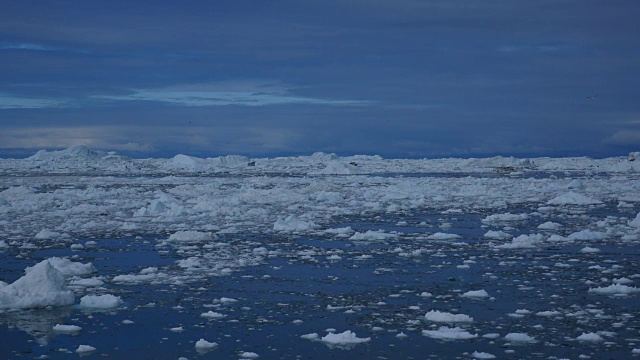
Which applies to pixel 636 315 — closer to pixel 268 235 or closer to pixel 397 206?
pixel 268 235

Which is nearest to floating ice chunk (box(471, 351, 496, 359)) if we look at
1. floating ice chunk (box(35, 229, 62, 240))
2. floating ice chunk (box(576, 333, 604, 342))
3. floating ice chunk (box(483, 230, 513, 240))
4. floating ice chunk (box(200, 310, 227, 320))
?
floating ice chunk (box(576, 333, 604, 342))

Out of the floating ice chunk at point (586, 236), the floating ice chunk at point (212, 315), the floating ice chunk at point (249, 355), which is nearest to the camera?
the floating ice chunk at point (249, 355)

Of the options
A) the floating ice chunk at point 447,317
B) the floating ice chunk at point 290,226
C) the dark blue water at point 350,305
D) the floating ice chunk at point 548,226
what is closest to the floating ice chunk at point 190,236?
the dark blue water at point 350,305

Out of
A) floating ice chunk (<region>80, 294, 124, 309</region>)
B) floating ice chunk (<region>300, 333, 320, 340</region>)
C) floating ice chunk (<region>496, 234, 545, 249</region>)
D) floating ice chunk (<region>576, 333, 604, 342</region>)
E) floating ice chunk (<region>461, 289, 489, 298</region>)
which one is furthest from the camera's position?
floating ice chunk (<region>496, 234, 545, 249</region>)

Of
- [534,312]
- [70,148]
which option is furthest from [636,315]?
[70,148]

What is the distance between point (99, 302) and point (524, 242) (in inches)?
307

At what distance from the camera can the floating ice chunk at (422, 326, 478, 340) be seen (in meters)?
7.12

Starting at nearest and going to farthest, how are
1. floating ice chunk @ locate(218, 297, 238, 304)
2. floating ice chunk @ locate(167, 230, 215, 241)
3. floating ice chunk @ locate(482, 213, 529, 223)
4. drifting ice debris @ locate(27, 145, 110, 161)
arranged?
floating ice chunk @ locate(218, 297, 238, 304)
floating ice chunk @ locate(167, 230, 215, 241)
floating ice chunk @ locate(482, 213, 529, 223)
drifting ice debris @ locate(27, 145, 110, 161)

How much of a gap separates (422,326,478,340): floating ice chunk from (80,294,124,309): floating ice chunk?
3.68 m

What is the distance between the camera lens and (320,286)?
32.3ft

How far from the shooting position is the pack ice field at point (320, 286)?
7.00 meters

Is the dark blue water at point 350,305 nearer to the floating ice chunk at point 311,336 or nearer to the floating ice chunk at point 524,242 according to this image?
the floating ice chunk at point 311,336

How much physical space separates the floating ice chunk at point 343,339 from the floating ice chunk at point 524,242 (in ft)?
21.8

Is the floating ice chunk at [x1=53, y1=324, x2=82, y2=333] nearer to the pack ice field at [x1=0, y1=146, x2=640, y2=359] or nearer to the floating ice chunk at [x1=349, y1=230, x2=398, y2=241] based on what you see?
the pack ice field at [x1=0, y1=146, x2=640, y2=359]
